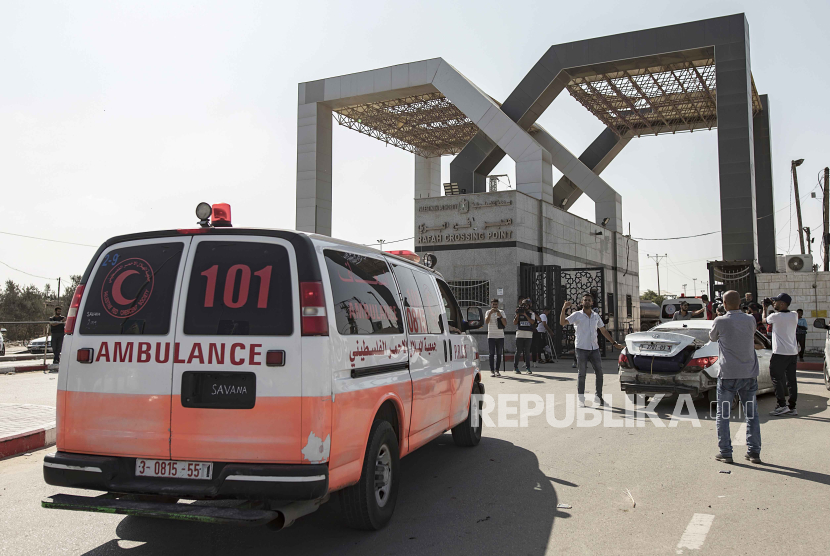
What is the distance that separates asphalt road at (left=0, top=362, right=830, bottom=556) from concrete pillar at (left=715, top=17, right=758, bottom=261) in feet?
67.1

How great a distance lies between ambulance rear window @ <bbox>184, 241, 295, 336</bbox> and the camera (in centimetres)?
415

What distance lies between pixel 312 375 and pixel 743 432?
6.59 metres

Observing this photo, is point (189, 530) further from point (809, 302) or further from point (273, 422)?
point (809, 302)

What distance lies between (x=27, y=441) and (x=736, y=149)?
2558cm

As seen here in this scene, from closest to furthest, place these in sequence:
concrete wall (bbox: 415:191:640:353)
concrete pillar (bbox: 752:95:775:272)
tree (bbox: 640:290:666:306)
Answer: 1. concrete wall (bbox: 415:191:640:353)
2. concrete pillar (bbox: 752:95:775:272)
3. tree (bbox: 640:290:666:306)

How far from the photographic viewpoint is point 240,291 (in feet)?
13.9

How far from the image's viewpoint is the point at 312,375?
4.04 meters

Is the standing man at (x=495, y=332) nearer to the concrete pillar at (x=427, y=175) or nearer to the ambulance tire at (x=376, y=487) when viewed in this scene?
the ambulance tire at (x=376, y=487)

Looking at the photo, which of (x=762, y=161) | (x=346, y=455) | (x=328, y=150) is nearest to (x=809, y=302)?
(x=762, y=161)

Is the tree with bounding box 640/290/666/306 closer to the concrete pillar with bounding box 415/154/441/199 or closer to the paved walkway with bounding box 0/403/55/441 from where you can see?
the concrete pillar with bounding box 415/154/441/199

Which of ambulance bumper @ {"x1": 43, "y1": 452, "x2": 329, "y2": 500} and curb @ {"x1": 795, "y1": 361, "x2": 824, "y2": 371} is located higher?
ambulance bumper @ {"x1": 43, "y1": 452, "x2": 329, "y2": 500}

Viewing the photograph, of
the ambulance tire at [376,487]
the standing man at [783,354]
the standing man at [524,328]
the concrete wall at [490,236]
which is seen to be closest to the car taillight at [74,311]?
the ambulance tire at [376,487]

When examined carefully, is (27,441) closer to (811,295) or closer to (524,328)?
(524,328)
